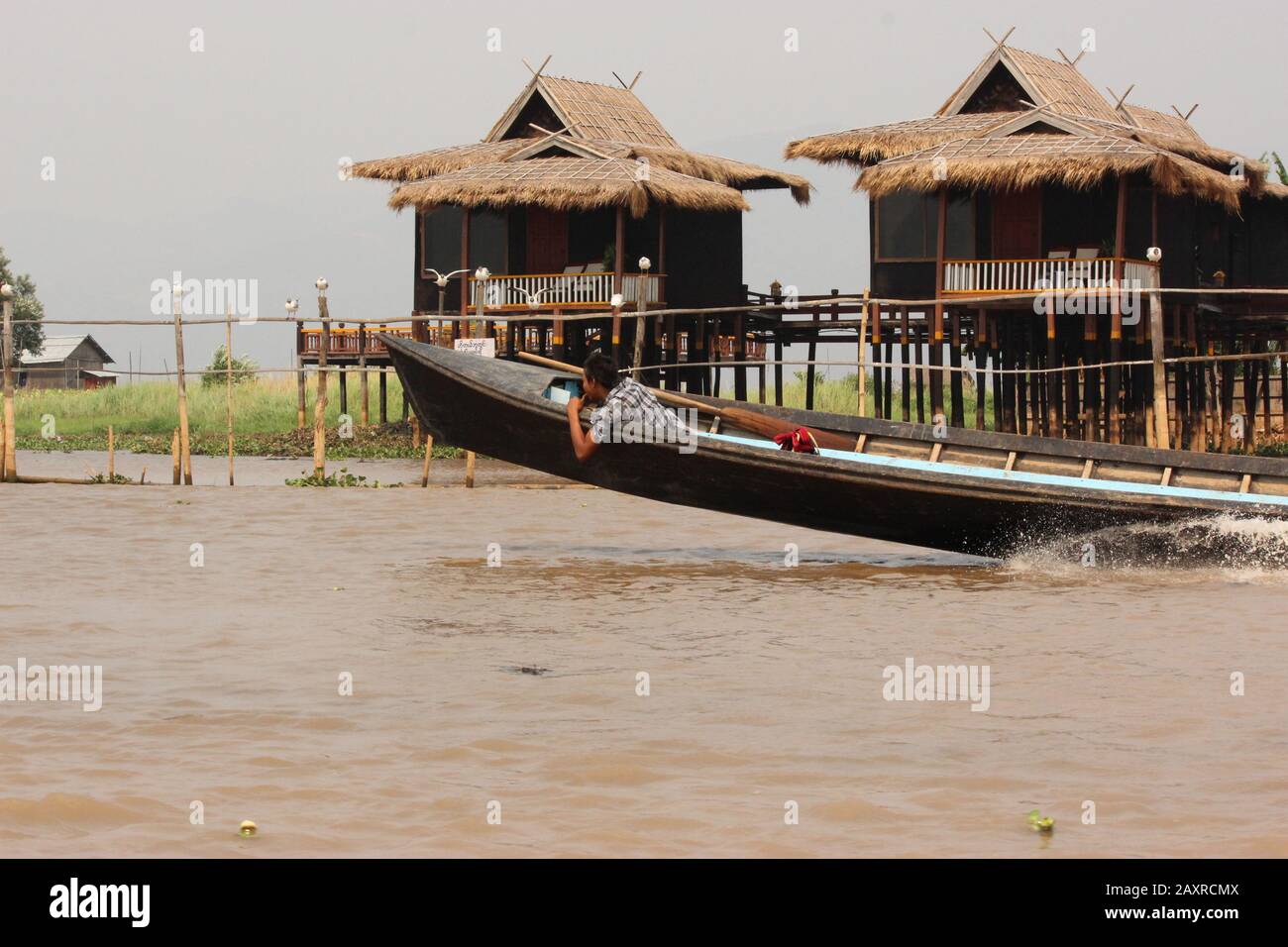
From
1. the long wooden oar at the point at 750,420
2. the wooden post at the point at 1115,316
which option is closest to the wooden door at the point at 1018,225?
the wooden post at the point at 1115,316

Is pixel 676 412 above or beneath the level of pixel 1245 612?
above

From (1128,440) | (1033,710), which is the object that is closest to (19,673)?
(1033,710)

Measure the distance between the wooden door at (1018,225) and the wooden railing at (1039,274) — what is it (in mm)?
886

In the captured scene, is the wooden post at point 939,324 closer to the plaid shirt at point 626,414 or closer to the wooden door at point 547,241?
the wooden door at point 547,241

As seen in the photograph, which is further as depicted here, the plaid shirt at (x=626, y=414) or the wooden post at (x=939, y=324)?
the wooden post at (x=939, y=324)

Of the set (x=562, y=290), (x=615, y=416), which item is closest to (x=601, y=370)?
(x=615, y=416)

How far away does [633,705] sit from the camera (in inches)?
282

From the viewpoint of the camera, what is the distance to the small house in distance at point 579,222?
78.8ft

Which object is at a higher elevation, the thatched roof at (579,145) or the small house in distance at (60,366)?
the thatched roof at (579,145)

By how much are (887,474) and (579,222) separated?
16.0 m

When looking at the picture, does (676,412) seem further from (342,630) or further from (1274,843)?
(1274,843)
